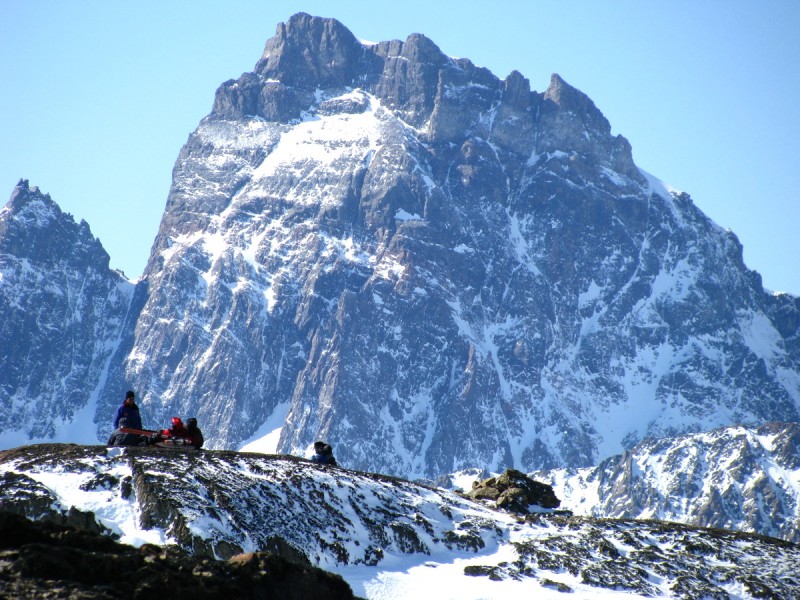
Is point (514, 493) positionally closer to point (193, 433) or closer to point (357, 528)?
point (357, 528)

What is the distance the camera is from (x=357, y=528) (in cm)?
5800

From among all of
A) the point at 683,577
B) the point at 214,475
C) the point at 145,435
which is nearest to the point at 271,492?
the point at 214,475

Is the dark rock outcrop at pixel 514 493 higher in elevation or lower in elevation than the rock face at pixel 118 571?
higher

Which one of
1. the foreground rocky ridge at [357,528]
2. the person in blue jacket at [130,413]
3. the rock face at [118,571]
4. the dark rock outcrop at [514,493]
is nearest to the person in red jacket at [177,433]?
the person in blue jacket at [130,413]

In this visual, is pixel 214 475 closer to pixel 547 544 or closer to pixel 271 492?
pixel 271 492

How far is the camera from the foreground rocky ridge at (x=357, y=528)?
166 ft

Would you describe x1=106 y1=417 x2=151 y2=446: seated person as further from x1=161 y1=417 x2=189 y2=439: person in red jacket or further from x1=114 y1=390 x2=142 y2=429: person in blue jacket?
x1=161 y1=417 x2=189 y2=439: person in red jacket

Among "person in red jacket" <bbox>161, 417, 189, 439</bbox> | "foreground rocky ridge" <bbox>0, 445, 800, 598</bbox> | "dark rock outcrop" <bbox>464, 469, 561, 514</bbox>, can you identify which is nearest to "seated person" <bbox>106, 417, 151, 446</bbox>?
"person in red jacket" <bbox>161, 417, 189, 439</bbox>

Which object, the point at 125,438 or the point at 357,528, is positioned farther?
the point at 125,438

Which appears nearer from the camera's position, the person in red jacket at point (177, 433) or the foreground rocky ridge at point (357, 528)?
the foreground rocky ridge at point (357, 528)

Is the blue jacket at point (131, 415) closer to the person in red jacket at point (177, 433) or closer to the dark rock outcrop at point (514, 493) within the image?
the person in red jacket at point (177, 433)

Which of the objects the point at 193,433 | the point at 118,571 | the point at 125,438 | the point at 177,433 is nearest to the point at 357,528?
the point at 193,433

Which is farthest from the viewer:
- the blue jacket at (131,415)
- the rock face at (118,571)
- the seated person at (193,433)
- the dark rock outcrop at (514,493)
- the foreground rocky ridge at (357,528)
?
the dark rock outcrop at (514,493)

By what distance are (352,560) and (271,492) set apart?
5.21 meters
